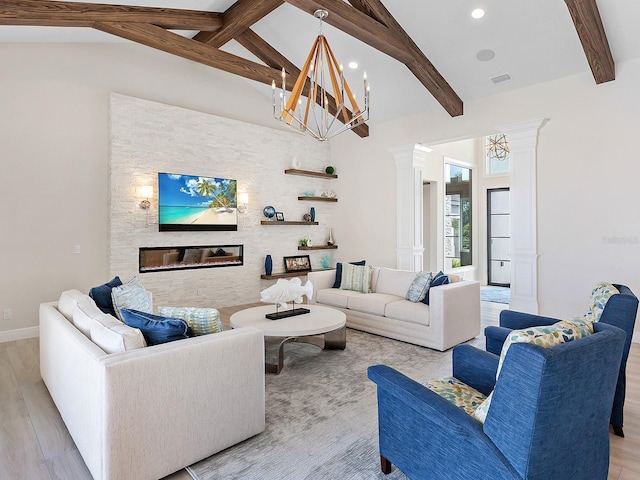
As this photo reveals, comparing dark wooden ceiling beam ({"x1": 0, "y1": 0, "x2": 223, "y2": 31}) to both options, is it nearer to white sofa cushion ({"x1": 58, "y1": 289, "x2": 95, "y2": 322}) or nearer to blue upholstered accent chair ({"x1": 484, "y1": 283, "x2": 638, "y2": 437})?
white sofa cushion ({"x1": 58, "y1": 289, "x2": 95, "y2": 322})

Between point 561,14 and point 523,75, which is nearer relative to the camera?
point 561,14

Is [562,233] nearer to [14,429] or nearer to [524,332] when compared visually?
[524,332]

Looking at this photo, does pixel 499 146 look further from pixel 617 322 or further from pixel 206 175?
pixel 617 322

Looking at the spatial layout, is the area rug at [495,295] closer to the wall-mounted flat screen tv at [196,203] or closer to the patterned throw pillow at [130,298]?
the wall-mounted flat screen tv at [196,203]

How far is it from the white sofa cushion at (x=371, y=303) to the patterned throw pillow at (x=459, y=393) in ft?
7.73

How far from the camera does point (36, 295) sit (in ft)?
15.3

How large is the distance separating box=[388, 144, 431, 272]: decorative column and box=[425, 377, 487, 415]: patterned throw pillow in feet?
15.0

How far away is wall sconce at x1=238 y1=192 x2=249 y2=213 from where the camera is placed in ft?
21.1

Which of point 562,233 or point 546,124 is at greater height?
point 546,124

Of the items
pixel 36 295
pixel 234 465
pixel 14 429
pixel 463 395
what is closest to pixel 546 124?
Result: pixel 463 395

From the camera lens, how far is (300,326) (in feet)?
11.4

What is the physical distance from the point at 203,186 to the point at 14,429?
4028mm

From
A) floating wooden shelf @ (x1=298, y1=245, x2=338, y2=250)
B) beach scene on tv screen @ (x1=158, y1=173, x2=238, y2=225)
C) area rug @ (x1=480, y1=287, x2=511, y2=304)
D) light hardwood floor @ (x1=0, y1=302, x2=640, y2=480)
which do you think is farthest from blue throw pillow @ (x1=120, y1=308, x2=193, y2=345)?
area rug @ (x1=480, y1=287, x2=511, y2=304)

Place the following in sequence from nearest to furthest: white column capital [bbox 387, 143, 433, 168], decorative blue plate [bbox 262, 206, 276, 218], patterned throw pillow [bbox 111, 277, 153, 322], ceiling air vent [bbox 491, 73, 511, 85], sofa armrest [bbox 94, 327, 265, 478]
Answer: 1. sofa armrest [bbox 94, 327, 265, 478]
2. patterned throw pillow [bbox 111, 277, 153, 322]
3. ceiling air vent [bbox 491, 73, 511, 85]
4. white column capital [bbox 387, 143, 433, 168]
5. decorative blue plate [bbox 262, 206, 276, 218]
